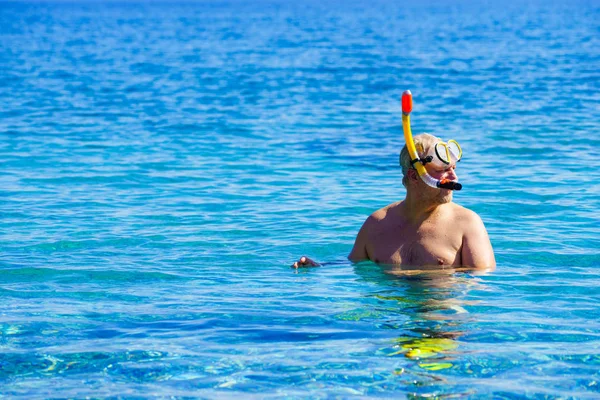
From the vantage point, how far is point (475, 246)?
5973mm

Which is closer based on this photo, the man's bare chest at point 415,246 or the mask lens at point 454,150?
the mask lens at point 454,150

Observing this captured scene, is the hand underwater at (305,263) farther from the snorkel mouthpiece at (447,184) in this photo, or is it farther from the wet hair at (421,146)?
the snorkel mouthpiece at (447,184)

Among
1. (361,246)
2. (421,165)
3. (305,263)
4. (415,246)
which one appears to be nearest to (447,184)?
(421,165)

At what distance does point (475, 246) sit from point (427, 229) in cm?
31

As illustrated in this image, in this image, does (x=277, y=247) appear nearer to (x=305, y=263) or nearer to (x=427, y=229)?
(x=305, y=263)

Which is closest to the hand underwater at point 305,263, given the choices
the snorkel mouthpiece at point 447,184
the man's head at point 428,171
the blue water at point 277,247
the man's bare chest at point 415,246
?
the blue water at point 277,247

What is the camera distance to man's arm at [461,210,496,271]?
5.94 metres

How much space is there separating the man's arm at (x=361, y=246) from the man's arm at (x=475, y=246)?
2.12 feet

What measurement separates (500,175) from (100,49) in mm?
30323

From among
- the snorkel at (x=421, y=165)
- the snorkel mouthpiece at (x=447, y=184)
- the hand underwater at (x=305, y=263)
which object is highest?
the snorkel at (x=421, y=165)

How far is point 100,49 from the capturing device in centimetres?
3916

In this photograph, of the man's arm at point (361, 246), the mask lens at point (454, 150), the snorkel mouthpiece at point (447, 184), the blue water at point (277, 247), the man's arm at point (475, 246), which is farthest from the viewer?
the man's arm at point (361, 246)

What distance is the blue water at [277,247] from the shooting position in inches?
185

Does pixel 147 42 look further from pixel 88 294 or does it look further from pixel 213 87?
pixel 88 294
